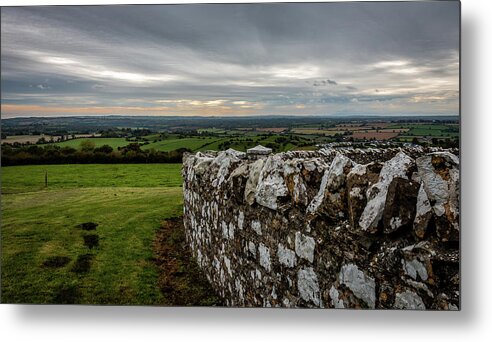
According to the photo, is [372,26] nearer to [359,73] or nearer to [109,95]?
[359,73]

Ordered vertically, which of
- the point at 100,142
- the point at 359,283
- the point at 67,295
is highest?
the point at 100,142

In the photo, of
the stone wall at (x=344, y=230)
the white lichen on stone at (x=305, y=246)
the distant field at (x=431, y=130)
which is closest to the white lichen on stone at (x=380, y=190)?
the stone wall at (x=344, y=230)

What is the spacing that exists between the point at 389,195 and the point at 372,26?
1.93m

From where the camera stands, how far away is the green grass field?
15.3 ft

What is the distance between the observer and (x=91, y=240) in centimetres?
488

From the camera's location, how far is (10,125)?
468 centimetres

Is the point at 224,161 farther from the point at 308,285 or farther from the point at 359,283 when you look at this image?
the point at 359,283

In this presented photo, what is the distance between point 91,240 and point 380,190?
9.97 ft

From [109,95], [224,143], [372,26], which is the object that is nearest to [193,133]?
[224,143]

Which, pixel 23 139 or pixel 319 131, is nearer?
pixel 319 131

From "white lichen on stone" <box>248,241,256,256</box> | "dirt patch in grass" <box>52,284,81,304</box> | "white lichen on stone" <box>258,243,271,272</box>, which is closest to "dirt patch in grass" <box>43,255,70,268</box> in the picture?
"dirt patch in grass" <box>52,284,81,304</box>

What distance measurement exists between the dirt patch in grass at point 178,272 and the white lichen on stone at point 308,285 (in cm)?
114

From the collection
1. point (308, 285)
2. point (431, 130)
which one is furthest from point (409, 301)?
point (431, 130)

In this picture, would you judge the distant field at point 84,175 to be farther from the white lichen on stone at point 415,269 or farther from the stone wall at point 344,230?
the white lichen on stone at point 415,269
